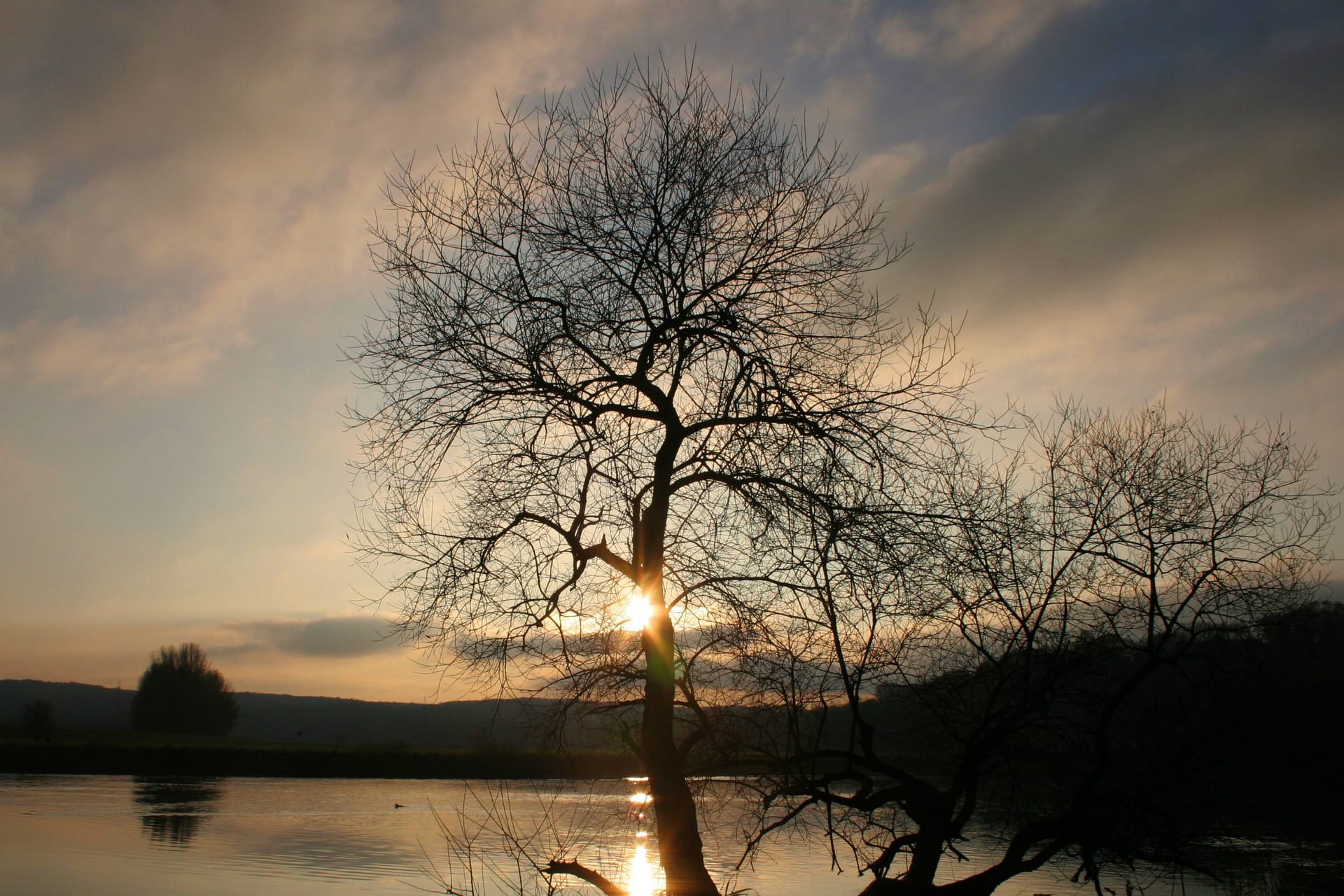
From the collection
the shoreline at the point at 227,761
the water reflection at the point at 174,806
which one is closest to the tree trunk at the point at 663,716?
the water reflection at the point at 174,806

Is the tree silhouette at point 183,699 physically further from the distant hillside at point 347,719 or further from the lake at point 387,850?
the lake at point 387,850

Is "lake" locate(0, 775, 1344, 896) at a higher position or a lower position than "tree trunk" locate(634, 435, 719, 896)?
lower

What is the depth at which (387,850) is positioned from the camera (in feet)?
71.9

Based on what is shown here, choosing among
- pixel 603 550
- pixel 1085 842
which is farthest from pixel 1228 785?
pixel 603 550

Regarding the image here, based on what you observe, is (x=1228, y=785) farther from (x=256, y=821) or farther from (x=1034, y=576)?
(x=256, y=821)

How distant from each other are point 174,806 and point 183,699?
158 feet

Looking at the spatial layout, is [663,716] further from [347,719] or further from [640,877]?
[347,719]

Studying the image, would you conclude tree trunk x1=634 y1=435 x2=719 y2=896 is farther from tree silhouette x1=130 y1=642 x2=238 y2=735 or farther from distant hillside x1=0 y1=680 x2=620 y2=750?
tree silhouette x1=130 y1=642 x2=238 y2=735

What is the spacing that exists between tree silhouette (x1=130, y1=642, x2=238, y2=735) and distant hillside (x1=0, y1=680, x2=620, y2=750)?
12.5 feet

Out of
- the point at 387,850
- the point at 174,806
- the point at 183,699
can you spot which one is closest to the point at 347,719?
the point at 183,699

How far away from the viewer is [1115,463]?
7211 millimetres

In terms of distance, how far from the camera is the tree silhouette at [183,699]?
7338 centimetres

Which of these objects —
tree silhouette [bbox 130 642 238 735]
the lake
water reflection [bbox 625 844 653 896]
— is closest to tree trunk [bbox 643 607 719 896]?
the lake

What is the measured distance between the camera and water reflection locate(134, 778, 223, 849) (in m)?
23.7
